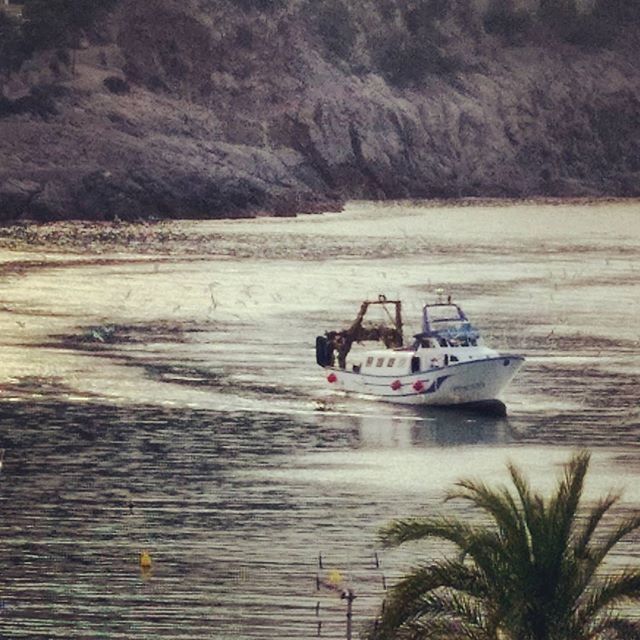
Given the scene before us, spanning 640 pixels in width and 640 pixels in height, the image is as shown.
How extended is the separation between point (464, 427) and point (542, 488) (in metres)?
12.3

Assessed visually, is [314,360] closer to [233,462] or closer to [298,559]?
[233,462]

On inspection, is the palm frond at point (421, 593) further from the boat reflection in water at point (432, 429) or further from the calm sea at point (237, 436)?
the boat reflection in water at point (432, 429)

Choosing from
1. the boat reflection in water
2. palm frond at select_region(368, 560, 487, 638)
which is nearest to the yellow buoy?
palm frond at select_region(368, 560, 487, 638)

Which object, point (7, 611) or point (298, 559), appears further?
point (298, 559)

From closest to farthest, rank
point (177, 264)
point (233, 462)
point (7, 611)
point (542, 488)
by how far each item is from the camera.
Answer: point (7, 611) < point (542, 488) < point (233, 462) < point (177, 264)

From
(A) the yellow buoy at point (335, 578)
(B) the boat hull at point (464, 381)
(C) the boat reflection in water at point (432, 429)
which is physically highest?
(B) the boat hull at point (464, 381)

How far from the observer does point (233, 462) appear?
61.2m

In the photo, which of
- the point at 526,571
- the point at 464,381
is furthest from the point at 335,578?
the point at 464,381

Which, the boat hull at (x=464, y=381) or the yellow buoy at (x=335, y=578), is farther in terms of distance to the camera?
the boat hull at (x=464, y=381)

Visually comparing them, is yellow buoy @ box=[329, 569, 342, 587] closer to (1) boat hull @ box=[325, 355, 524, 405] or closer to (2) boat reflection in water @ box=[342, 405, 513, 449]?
(2) boat reflection in water @ box=[342, 405, 513, 449]

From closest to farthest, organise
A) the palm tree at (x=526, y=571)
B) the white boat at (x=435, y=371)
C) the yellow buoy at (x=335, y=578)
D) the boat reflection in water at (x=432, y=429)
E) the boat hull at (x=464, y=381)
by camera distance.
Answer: the palm tree at (x=526, y=571) → the yellow buoy at (x=335, y=578) → the boat reflection in water at (x=432, y=429) → the boat hull at (x=464, y=381) → the white boat at (x=435, y=371)

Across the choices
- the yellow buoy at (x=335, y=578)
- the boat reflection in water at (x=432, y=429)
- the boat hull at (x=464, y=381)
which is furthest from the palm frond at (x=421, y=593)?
the boat hull at (x=464, y=381)

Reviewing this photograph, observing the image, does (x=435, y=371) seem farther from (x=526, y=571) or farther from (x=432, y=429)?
(x=526, y=571)

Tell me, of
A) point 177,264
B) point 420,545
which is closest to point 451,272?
point 177,264
